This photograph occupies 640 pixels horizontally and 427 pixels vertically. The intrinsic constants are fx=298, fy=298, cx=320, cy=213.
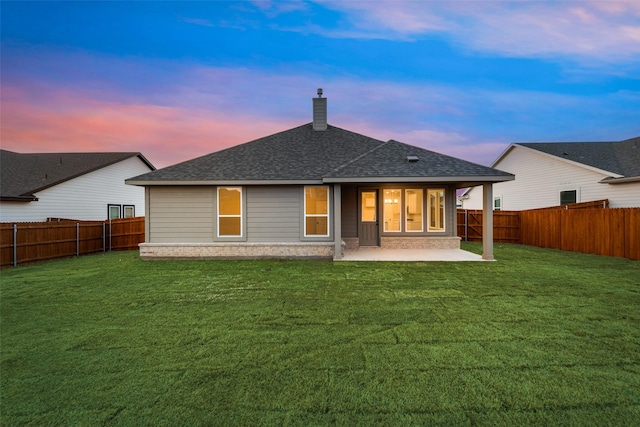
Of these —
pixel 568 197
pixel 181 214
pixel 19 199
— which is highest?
pixel 568 197

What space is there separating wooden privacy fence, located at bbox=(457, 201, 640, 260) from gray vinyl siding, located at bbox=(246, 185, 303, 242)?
10.7 metres

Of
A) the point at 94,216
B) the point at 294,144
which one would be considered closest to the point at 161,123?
the point at 94,216

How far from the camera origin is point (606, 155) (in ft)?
52.2

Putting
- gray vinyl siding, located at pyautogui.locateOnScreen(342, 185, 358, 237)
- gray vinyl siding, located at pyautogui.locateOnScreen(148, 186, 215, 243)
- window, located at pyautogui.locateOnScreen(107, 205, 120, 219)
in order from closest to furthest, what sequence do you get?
gray vinyl siding, located at pyautogui.locateOnScreen(148, 186, 215, 243), gray vinyl siding, located at pyautogui.locateOnScreen(342, 185, 358, 237), window, located at pyautogui.locateOnScreen(107, 205, 120, 219)

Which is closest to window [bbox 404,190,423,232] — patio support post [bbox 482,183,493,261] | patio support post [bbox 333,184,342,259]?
patio support post [bbox 482,183,493,261]

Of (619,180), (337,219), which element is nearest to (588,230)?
(619,180)

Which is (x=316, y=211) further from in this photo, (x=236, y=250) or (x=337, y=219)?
(x=236, y=250)

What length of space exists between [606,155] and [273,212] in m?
18.0

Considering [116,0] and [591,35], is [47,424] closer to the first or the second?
[116,0]

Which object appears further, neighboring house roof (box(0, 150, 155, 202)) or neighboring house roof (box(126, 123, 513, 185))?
neighboring house roof (box(0, 150, 155, 202))

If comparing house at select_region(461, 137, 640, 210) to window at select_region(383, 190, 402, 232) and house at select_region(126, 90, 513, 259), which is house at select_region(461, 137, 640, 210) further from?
window at select_region(383, 190, 402, 232)

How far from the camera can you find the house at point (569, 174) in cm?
1365

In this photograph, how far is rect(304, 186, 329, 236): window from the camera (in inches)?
416

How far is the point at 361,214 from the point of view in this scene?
39.5 feet
